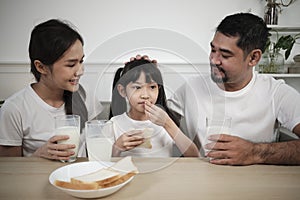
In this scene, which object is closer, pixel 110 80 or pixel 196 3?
pixel 110 80

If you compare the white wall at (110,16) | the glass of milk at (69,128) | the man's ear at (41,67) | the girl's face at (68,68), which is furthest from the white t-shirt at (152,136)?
the white wall at (110,16)

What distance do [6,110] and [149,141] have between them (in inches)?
20.4

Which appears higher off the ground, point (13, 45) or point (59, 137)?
point (13, 45)

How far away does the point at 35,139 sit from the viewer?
1.06m

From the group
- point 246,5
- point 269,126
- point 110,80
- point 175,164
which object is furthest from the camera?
point 246,5

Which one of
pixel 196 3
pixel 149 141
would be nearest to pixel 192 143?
pixel 149 141

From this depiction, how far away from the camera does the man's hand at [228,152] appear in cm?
80

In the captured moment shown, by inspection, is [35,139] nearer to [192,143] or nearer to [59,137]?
[59,137]

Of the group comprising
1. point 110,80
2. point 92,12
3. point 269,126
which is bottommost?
point 269,126

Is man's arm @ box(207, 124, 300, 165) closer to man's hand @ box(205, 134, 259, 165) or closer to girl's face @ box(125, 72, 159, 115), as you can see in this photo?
man's hand @ box(205, 134, 259, 165)

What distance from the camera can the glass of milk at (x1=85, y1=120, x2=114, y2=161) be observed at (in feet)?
2.54

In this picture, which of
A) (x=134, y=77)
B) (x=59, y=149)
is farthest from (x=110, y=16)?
(x=59, y=149)

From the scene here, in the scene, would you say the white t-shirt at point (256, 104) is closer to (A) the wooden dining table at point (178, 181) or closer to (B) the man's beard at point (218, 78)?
(B) the man's beard at point (218, 78)

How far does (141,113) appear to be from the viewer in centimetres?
86
